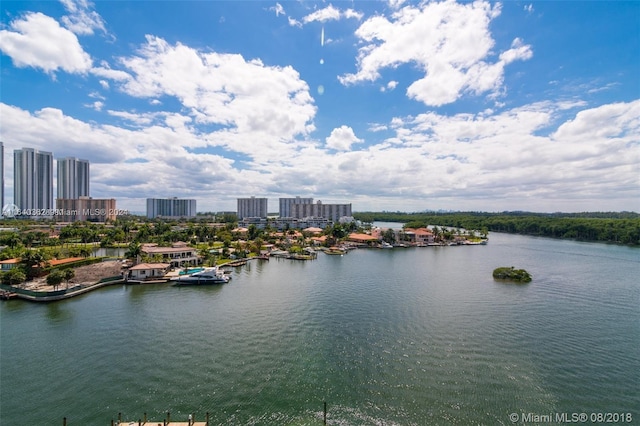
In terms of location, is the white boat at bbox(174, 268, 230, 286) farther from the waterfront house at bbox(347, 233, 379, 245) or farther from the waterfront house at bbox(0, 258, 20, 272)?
the waterfront house at bbox(347, 233, 379, 245)

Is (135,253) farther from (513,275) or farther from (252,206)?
(252,206)

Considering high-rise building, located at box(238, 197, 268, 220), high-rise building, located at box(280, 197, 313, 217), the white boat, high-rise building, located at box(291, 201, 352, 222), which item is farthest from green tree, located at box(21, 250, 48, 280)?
high-rise building, located at box(280, 197, 313, 217)

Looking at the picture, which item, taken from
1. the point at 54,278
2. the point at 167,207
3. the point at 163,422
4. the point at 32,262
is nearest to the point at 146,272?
the point at 54,278

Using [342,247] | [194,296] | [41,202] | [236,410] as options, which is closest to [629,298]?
[236,410]

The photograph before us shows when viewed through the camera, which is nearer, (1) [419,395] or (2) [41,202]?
(1) [419,395]

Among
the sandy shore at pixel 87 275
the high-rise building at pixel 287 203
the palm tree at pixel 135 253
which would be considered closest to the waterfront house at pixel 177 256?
the palm tree at pixel 135 253

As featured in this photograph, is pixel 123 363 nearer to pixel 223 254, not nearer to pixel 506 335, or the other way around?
pixel 506 335
